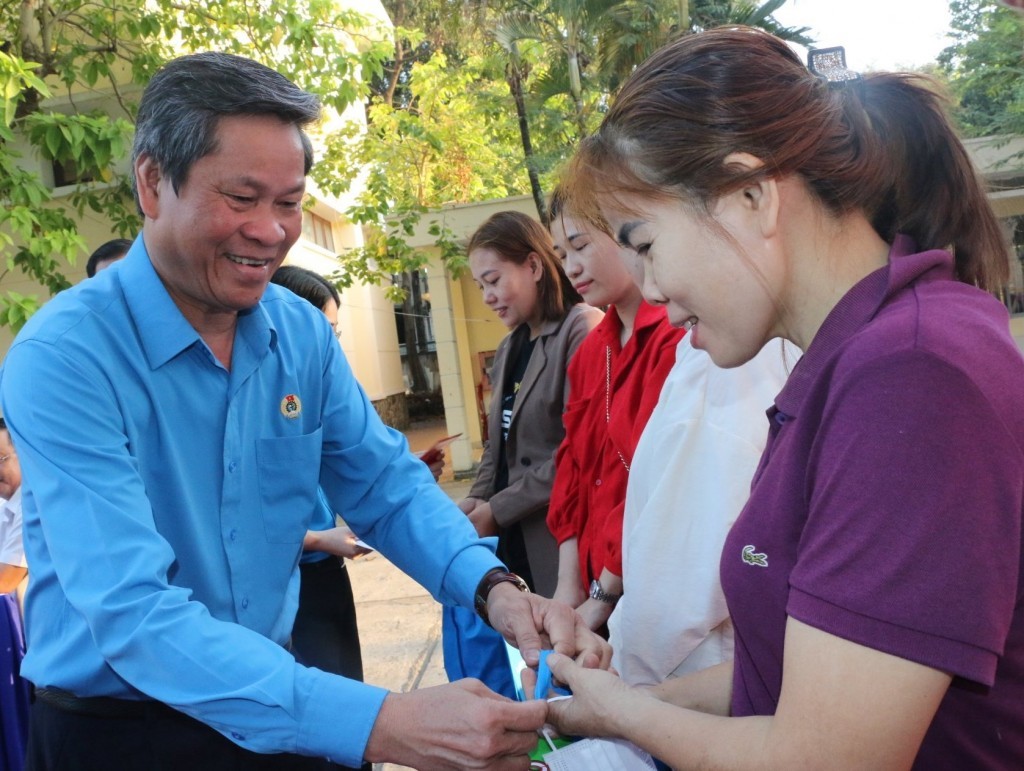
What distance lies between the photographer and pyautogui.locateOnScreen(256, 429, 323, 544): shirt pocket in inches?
80.9

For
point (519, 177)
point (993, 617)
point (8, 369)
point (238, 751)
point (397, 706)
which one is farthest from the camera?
point (519, 177)

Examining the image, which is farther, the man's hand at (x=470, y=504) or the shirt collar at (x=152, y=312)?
the man's hand at (x=470, y=504)

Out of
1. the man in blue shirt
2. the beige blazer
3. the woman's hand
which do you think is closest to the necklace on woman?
the beige blazer

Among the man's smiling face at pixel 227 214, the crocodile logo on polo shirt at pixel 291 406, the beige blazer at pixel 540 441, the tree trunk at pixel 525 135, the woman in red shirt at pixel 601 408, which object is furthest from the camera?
the tree trunk at pixel 525 135

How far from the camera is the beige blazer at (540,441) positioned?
3564mm

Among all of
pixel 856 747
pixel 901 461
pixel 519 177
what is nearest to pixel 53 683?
pixel 856 747

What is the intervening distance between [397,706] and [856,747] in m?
0.84

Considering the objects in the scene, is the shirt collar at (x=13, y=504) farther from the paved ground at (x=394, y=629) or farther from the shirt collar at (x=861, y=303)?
the shirt collar at (x=861, y=303)

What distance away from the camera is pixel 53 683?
1.82 m

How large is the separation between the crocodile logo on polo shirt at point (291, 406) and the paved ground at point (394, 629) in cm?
267

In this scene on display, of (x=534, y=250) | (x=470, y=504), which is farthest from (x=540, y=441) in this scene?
(x=534, y=250)

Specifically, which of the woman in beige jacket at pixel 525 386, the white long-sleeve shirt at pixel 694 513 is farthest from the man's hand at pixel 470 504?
the white long-sleeve shirt at pixel 694 513

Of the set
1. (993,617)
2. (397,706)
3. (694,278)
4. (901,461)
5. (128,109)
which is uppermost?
(128,109)

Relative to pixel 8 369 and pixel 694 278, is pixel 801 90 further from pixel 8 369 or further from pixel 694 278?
pixel 8 369
